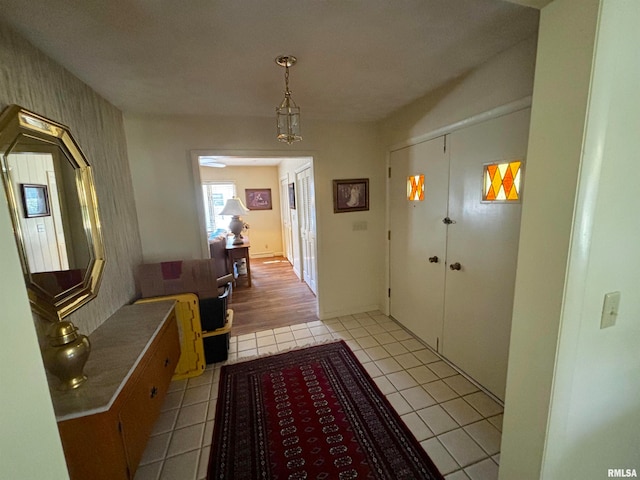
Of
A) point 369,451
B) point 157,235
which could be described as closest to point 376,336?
point 369,451

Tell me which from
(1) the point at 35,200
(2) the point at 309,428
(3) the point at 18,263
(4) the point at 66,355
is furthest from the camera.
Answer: (2) the point at 309,428

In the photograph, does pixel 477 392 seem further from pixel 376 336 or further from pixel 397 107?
pixel 397 107

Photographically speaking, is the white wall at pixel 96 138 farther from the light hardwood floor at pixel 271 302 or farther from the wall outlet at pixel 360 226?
the wall outlet at pixel 360 226

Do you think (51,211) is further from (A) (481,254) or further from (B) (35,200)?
(A) (481,254)

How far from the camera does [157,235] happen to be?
2.67 metres

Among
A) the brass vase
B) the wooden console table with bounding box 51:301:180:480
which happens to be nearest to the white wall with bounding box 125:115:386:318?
the wooden console table with bounding box 51:301:180:480

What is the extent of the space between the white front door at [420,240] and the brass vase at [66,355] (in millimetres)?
2410

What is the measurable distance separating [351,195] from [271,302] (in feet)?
6.22

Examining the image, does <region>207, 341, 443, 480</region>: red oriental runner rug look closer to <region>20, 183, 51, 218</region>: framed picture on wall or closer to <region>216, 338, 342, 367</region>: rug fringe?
<region>216, 338, 342, 367</region>: rug fringe

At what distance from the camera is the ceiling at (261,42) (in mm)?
1210

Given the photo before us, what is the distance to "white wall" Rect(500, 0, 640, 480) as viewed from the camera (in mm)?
833

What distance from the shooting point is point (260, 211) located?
21.7ft

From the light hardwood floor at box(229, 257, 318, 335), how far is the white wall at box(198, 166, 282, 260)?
1.34 meters

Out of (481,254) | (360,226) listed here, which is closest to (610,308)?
(481,254)
